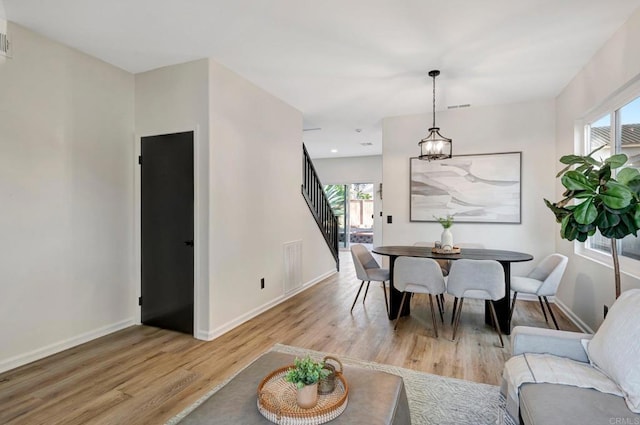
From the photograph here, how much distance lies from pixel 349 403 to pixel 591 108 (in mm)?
3683

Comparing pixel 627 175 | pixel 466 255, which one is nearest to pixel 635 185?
pixel 627 175

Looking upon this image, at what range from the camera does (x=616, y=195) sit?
1.84 metres

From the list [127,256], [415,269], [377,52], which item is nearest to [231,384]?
[415,269]

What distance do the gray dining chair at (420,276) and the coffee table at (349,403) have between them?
1.69 metres

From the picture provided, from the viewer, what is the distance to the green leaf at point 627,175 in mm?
1995

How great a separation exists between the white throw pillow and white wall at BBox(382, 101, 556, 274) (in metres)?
2.98

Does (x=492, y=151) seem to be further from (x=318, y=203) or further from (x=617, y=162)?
(x=318, y=203)

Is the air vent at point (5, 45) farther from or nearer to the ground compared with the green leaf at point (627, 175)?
farther from the ground

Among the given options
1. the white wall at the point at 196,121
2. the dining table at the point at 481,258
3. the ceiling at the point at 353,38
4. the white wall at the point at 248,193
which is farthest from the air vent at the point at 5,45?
the dining table at the point at 481,258

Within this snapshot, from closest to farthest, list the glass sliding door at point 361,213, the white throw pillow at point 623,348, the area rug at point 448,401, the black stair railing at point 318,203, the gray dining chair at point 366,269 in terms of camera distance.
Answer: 1. the white throw pillow at point 623,348
2. the area rug at point 448,401
3. the gray dining chair at point 366,269
4. the black stair railing at point 318,203
5. the glass sliding door at point 361,213

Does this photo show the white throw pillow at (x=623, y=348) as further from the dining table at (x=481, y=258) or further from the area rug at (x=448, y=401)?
the dining table at (x=481, y=258)

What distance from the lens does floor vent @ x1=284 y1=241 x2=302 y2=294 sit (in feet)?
15.0

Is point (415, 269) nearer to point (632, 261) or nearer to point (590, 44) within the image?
point (632, 261)

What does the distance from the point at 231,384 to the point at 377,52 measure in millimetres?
2943
